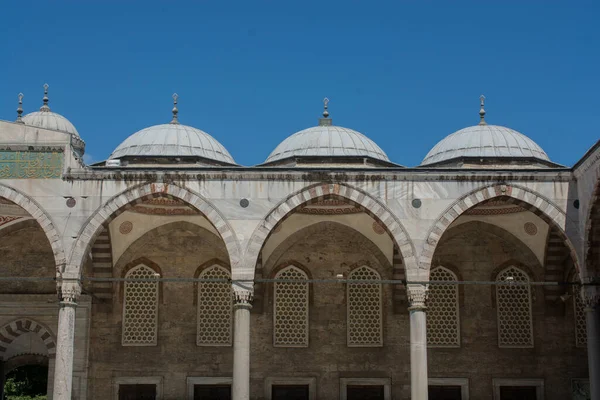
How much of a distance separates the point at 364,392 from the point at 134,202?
625 cm

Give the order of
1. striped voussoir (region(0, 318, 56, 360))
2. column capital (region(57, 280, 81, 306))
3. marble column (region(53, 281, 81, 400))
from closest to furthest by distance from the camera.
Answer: marble column (region(53, 281, 81, 400)), column capital (region(57, 280, 81, 306)), striped voussoir (region(0, 318, 56, 360))

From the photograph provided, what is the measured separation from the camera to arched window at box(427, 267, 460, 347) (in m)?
18.6

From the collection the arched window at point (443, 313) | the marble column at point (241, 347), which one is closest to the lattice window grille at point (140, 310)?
the marble column at point (241, 347)

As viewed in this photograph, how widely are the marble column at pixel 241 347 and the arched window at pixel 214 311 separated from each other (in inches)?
146

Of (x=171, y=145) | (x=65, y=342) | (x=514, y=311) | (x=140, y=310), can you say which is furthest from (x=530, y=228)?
(x=65, y=342)

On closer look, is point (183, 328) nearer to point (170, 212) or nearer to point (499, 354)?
point (170, 212)

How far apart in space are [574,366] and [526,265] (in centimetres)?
219

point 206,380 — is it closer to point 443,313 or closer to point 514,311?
point 443,313

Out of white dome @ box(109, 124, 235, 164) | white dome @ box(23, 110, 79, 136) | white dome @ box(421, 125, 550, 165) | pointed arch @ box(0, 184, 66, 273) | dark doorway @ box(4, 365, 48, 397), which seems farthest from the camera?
dark doorway @ box(4, 365, 48, 397)

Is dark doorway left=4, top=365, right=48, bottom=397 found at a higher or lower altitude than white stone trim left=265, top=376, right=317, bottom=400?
higher

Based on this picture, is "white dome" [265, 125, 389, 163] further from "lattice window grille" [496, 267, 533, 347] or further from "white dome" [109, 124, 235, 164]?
"lattice window grille" [496, 267, 533, 347]

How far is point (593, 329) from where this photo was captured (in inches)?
602

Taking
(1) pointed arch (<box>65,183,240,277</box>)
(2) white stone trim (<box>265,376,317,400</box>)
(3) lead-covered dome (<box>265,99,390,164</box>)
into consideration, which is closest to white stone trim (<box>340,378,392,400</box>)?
(2) white stone trim (<box>265,376,317,400</box>)

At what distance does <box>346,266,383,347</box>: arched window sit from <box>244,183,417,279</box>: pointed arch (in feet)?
11.9
